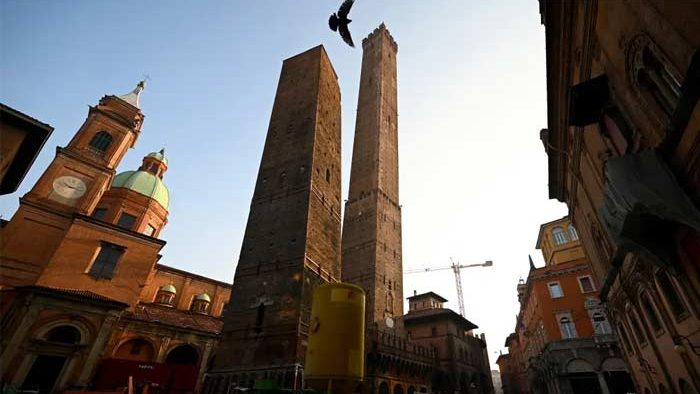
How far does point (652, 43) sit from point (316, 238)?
1540cm

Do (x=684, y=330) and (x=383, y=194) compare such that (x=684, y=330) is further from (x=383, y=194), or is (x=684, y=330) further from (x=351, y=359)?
(x=383, y=194)

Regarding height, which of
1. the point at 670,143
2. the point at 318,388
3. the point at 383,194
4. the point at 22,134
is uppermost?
the point at 383,194

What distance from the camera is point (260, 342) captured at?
14.6m

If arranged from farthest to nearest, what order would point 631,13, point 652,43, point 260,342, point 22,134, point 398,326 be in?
point 398,326, point 260,342, point 22,134, point 631,13, point 652,43

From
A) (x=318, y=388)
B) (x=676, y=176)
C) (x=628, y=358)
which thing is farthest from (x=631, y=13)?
(x=628, y=358)

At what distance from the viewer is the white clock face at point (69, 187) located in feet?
77.9

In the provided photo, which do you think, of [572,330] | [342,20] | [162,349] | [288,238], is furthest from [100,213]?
[572,330]

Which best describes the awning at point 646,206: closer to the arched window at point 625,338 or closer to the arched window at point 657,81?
the arched window at point 657,81

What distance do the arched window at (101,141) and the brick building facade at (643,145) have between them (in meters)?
32.7

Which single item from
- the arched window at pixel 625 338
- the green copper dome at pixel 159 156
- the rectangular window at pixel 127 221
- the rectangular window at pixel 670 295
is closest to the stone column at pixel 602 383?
the arched window at pixel 625 338

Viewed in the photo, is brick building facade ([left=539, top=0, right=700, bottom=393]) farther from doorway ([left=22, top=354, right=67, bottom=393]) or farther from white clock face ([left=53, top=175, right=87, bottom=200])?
white clock face ([left=53, top=175, right=87, bottom=200])

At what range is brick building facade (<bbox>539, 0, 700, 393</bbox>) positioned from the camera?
5.27 meters

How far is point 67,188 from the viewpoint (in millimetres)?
24125

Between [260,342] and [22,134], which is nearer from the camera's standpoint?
[22,134]
